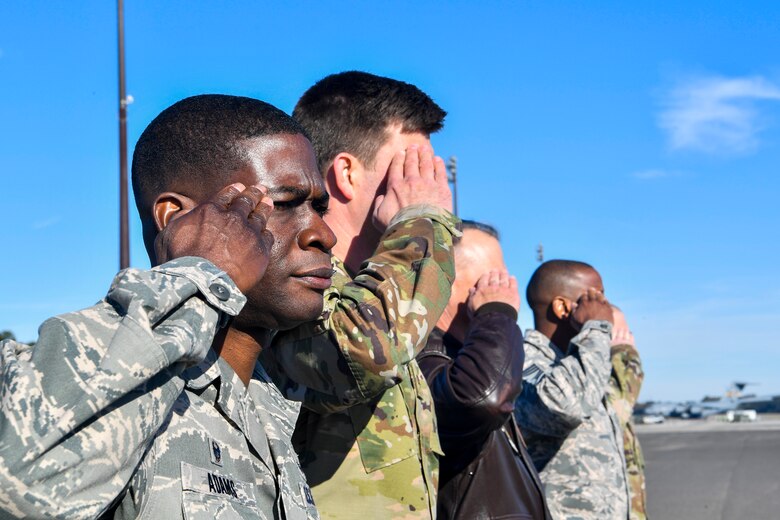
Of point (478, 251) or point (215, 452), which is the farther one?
point (478, 251)

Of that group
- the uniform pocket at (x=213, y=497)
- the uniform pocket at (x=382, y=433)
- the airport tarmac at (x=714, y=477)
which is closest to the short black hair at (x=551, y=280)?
the uniform pocket at (x=382, y=433)

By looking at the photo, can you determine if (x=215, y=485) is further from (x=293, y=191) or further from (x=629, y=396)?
(x=629, y=396)

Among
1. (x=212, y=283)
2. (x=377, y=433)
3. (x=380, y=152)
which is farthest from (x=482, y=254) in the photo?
(x=212, y=283)

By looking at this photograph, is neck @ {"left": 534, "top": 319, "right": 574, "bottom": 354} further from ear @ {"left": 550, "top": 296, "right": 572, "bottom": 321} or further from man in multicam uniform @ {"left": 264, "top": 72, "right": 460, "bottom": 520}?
man in multicam uniform @ {"left": 264, "top": 72, "right": 460, "bottom": 520}

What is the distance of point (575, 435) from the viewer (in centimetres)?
497

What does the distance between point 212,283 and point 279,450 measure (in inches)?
20.8

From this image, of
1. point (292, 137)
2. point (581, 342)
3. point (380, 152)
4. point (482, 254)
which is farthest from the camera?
point (581, 342)

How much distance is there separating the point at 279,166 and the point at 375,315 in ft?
1.63

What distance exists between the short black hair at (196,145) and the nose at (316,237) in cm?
21

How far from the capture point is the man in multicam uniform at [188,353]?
58.9 inches

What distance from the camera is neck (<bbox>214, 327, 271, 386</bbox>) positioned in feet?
7.19

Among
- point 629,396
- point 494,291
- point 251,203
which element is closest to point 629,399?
point 629,396

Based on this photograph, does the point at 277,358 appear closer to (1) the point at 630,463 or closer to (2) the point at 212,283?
(2) the point at 212,283

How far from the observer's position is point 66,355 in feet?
5.01
